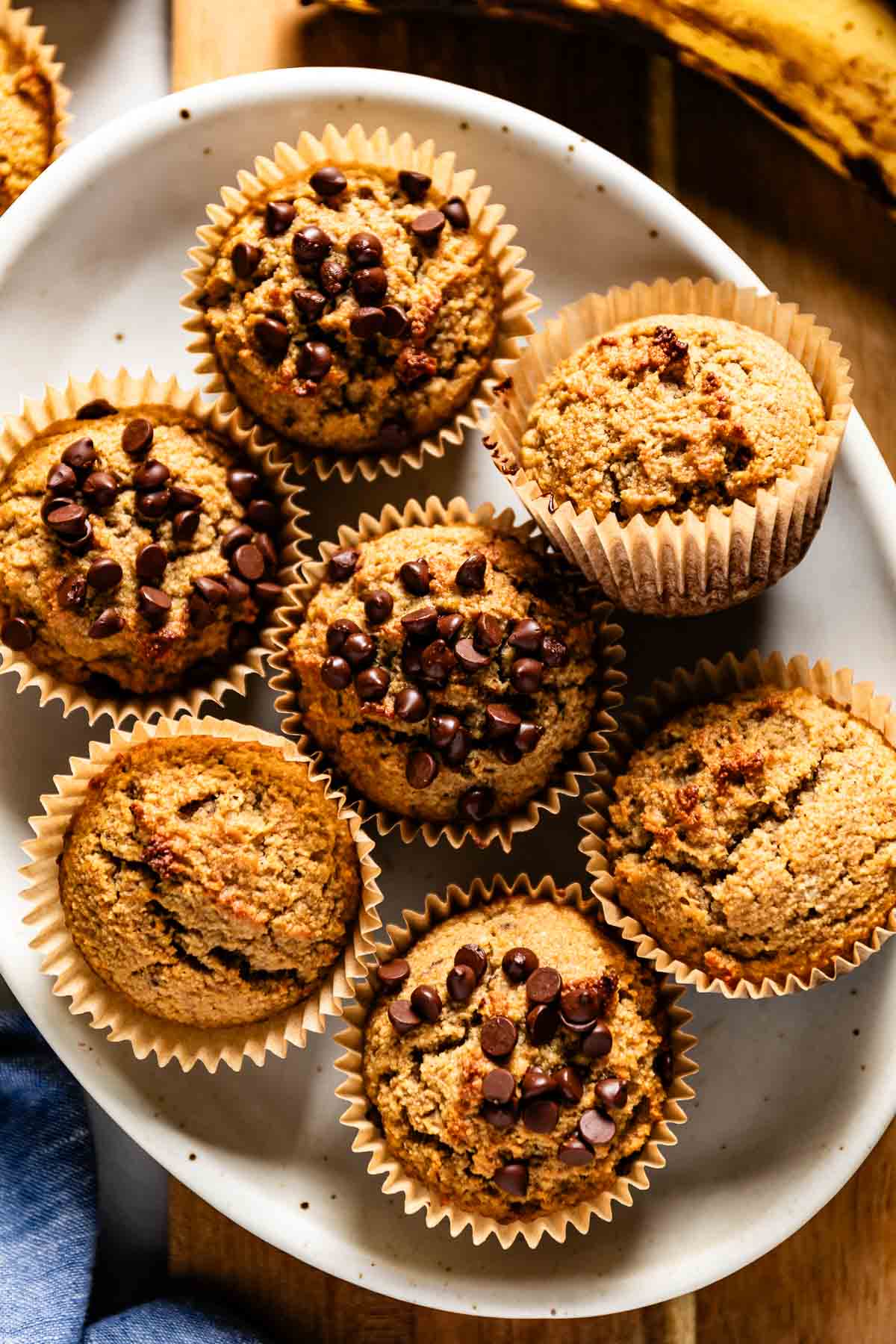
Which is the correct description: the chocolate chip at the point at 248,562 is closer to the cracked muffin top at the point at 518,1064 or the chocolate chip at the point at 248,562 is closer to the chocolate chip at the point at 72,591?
the chocolate chip at the point at 72,591

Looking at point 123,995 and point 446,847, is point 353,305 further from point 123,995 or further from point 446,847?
point 123,995

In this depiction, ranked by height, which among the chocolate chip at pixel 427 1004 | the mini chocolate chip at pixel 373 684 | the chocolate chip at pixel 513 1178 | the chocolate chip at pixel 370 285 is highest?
the chocolate chip at pixel 370 285

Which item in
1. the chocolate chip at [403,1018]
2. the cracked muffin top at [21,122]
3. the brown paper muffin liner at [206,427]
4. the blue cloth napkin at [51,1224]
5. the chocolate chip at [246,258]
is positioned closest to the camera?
the chocolate chip at [403,1018]

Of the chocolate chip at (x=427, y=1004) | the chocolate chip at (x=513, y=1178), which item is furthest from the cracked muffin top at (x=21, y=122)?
the chocolate chip at (x=513, y=1178)

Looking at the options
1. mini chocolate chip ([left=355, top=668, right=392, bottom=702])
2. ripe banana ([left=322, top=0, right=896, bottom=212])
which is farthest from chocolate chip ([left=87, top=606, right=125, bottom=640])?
ripe banana ([left=322, top=0, right=896, bottom=212])

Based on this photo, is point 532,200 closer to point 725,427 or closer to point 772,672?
point 725,427

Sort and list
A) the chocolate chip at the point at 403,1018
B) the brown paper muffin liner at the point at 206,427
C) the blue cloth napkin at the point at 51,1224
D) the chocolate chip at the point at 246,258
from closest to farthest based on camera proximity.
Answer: the chocolate chip at the point at 403,1018
the chocolate chip at the point at 246,258
the brown paper muffin liner at the point at 206,427
the blue cloth napkin at the point at 51,1224

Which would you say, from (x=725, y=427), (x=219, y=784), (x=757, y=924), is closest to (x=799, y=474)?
(x=725, y=427)

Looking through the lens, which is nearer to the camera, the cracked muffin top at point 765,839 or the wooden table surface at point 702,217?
the cracked muffin top at point 765,839
